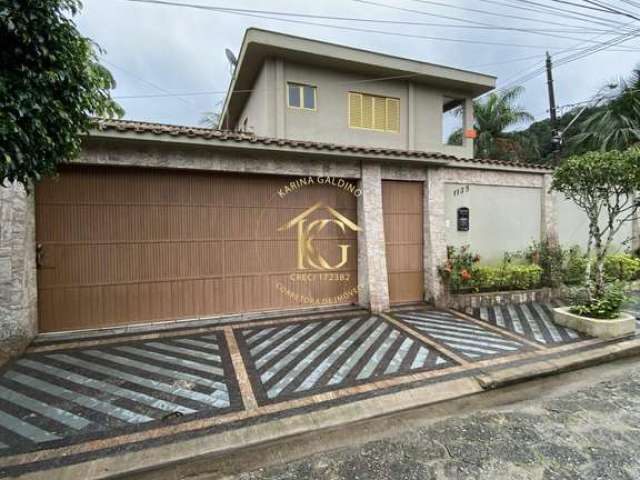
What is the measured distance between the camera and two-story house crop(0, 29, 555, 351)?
4816 mm

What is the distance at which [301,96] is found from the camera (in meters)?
8.19

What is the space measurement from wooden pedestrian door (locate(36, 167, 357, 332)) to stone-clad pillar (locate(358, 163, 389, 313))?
0.45 meters

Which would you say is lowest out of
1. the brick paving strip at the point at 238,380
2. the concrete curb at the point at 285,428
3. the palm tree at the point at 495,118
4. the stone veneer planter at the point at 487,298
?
Answer: the concrete curb at the point at 285,428

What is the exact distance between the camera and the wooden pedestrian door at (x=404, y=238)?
6562 mm

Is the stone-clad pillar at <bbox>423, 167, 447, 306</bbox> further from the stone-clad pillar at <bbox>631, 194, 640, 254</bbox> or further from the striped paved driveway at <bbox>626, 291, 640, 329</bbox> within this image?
the stone-clad pillar at <bbox>631, 194, 640, 254</bbox>

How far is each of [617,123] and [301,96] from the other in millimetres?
12715

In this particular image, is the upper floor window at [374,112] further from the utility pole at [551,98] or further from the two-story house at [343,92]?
the utility pole at [551,98]

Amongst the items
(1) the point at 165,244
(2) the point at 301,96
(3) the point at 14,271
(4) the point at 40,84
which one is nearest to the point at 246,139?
(1) the point at 165,244

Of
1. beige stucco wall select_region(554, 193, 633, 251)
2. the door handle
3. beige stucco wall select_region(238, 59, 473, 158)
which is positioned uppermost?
beige stucco wall select_region(238, 59, 473, 158)

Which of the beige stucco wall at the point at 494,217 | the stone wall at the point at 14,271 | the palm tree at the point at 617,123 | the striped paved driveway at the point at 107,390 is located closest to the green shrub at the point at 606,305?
the beige stucco wall at the point at 494,217

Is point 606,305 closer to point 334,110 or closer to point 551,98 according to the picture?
point 334,110

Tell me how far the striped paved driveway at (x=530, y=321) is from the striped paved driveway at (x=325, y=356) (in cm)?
194
